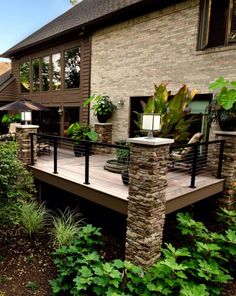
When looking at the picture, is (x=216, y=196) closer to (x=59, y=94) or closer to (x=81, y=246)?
(x=81, y=246)

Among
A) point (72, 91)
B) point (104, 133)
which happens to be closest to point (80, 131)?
point (104, 133)

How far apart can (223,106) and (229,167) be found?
159cm

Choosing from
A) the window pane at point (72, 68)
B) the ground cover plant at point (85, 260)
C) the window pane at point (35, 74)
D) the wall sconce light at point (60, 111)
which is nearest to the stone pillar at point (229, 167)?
Answer: the ground cover plant at point (85, 260)

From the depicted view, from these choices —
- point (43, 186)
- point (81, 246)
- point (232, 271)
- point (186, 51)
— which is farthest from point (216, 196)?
point (43, 186)

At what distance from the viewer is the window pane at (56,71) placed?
1152 cm

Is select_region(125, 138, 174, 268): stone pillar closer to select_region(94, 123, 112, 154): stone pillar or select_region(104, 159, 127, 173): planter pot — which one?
select_region(104, 159, 127, 173): planter pot

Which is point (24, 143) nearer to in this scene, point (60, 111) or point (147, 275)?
point (147, 275)

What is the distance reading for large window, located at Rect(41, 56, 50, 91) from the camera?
12186 millimetres

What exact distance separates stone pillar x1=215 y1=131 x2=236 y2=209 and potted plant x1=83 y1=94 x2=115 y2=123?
425cm

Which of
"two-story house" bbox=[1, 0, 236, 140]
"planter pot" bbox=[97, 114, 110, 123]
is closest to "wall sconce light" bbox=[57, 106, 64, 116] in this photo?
"two-story house" bbox=[1, 0, 236, 140]

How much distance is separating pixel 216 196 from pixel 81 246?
3666 mm

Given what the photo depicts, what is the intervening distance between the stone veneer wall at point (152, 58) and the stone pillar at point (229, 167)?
65.2 inches

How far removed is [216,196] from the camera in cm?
638

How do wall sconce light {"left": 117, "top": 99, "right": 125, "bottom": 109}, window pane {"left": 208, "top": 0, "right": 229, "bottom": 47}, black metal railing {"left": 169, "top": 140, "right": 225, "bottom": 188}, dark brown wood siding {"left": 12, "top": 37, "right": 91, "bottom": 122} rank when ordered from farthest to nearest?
dark brown wood siding {"left": 12, "top": 37, "right": 91, "bottom": 122} → wall sconce light {"left": 117, "top": 99, "right": 125, "bottom": 109} → window pane {"left": 208, "top": 0, "right": 229, "bottom": 47} → black metal railing {"left": 169, "top": 140, "right": 225, "bottom": 188}
